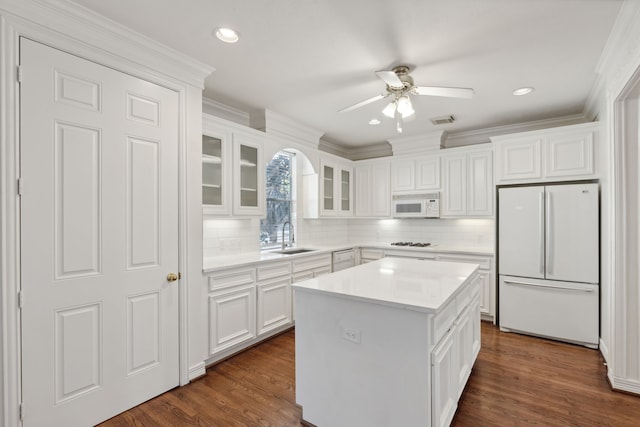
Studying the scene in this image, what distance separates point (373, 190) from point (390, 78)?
3.01m

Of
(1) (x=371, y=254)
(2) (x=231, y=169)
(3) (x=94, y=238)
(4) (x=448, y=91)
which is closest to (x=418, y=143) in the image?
(1) (x=371, y=254)

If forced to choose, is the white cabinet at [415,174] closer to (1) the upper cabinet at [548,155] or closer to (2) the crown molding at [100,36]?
(1) the upper cabinet at [548,155]

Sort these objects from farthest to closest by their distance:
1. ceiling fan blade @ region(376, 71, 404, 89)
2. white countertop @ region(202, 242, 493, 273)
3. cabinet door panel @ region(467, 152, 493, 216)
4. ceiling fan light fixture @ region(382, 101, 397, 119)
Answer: cabinet door panel @ region(467, 152, 493, 216), white countertop @ region(202, 242, 493, 273), ceiling fan light fixture @ region(382, 101, 397, 119), ceiling fan blade @ region(376, 71, 404, 89)

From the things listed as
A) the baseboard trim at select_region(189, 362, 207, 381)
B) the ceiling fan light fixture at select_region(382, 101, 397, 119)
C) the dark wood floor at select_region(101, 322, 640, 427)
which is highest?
the ceiling fan light fixture at select_region(382, 101, 397, 119)

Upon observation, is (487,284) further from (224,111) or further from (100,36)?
(100,36)

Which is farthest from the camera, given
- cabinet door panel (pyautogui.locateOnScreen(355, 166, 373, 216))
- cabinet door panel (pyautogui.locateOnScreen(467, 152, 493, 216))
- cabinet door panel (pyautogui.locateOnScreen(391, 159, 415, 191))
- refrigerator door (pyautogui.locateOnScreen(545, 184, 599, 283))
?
cabinet door panel (pyautogui.locateOnScreen(355, 166, 373, 216))

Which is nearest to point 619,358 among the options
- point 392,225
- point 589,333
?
point 589,333

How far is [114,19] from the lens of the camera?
6.63 ft

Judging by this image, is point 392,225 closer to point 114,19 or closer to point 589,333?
point 589,333

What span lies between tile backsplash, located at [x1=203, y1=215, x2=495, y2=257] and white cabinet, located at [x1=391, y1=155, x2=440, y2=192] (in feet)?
2.00

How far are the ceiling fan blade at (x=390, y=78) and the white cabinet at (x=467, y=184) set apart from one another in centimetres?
234

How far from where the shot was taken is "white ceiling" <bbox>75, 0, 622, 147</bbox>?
193cm

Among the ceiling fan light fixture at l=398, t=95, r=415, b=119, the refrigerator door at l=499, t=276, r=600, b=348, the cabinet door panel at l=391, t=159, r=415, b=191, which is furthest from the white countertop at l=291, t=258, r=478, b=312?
the cabinet door panel at l=391, t=159, r=415, b=191

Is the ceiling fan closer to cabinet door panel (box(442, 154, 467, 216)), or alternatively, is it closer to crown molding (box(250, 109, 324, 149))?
crown molding (box(250, 109, 324, 149))
